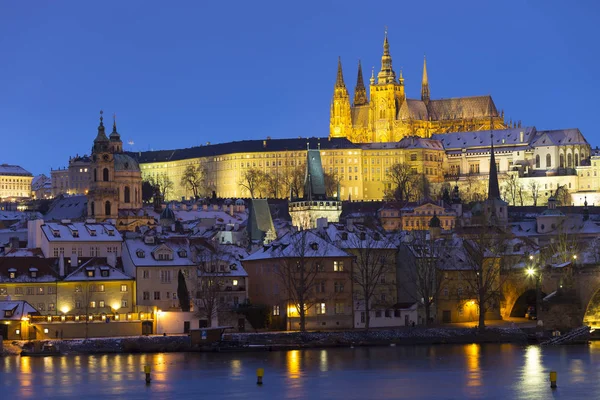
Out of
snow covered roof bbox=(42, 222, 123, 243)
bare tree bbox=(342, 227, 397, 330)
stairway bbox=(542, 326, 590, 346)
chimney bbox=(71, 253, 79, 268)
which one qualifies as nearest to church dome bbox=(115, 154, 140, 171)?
snow covered roof bbox=(42, 222, 123, 243)

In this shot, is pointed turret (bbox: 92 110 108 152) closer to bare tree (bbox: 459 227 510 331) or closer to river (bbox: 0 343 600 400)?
Answer: bare tree (bbox: 459 227 510 331)

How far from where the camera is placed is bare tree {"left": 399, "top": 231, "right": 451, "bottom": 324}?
83.2 m

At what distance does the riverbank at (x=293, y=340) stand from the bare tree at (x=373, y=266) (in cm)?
473

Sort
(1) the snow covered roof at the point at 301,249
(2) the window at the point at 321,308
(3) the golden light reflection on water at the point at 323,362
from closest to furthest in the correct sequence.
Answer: (3) the golden light reflection on water at the point at 323,362
(2) the window at the point at 321,308
(1) the snow covered roof at the point at 301,249

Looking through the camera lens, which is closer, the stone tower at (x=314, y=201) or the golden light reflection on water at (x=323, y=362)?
the golden light reflection on water at (x=323, y=362)

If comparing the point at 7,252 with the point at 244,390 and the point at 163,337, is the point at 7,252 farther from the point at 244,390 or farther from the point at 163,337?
the point at 244,390

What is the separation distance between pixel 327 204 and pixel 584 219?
3234cm

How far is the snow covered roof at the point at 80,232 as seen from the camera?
279 feet

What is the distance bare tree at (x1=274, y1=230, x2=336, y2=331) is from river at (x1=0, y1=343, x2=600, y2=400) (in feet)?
19.8

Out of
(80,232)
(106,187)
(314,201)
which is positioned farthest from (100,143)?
(80,232)

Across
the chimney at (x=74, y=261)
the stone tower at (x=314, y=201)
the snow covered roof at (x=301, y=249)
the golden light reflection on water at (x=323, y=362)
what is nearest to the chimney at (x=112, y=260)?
the chimney at (x=74, y=261)

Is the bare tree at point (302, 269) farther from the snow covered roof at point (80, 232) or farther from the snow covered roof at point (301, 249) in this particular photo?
the snow covered roof at point (80, 232)

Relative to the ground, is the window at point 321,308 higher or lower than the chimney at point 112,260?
lower

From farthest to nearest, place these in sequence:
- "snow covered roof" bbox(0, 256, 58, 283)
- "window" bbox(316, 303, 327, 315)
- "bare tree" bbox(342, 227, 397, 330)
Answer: "bare tree" bbox(342, 227, 397, 330) → "window" bbox(316, 303, 327, 315) → "snow covered roof" bbox(0, 256, 58, 283)
